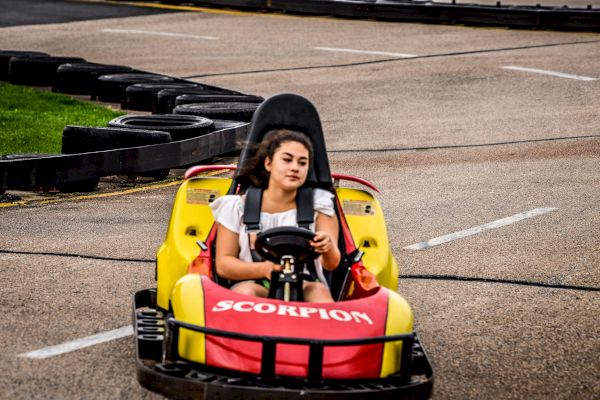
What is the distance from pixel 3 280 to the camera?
7125mm

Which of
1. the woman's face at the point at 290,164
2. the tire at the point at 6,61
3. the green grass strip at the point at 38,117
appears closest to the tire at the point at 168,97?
the green grass strip at the point at 38,117

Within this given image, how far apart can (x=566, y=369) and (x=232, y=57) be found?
46.7 feet

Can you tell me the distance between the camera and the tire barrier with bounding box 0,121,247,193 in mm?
9914

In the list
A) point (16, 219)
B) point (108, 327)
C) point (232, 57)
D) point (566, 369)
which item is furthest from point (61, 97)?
point (566, 369)

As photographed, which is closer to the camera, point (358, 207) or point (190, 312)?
point (190, 312)

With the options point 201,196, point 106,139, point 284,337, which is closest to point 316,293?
point 284,337

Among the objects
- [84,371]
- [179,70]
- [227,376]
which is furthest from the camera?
[179,70]

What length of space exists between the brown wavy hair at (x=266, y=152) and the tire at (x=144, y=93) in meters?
9.16

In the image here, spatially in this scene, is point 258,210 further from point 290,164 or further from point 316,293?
point 316,293

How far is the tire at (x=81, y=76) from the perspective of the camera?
16731mm

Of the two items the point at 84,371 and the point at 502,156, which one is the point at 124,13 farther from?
the point at 84,371

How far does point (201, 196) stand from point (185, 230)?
0.23 meters

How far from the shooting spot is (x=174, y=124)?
→ 12.2 metres

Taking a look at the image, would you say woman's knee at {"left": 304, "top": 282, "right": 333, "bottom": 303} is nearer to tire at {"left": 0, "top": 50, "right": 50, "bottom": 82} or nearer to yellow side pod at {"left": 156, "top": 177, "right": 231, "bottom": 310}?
yellow side pod at {"left": 156, "top": 177, "right": 231, "bottom": 310}
